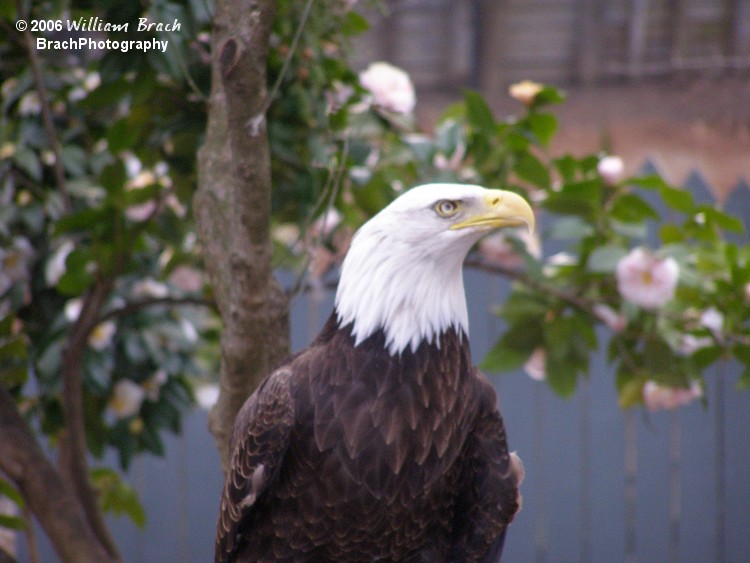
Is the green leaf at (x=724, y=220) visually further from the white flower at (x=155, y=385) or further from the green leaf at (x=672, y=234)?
the white flower at (x=155, y=385)

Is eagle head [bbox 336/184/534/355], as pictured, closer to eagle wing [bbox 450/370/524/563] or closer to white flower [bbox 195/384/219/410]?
eagle wing [bbox 450/370/524/563]

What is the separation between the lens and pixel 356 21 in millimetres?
2057

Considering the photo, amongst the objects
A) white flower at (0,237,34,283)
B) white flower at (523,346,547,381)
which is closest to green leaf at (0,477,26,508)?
white flower at (0,237,34,283)

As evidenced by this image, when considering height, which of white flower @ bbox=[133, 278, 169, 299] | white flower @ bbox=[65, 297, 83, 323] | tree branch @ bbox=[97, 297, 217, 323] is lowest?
white flower @ bbox=[133, 278, 169, 299]

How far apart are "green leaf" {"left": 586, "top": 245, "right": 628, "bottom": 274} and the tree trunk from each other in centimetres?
82

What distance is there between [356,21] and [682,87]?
67.6 inches

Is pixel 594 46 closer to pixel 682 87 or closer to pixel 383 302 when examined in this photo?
pixel 682 87

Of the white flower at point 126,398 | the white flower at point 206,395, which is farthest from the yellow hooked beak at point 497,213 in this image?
the white flower at point 206,395

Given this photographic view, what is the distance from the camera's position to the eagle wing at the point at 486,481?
5.12 feet

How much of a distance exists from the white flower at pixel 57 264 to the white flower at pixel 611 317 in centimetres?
133

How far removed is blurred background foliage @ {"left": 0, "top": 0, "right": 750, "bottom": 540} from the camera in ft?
6.35

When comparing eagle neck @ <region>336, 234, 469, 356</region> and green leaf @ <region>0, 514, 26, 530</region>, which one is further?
green leaf @ <region>0, 514, 26, 530</region>

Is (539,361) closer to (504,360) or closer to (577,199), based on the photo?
(504,360)

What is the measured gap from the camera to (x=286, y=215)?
218cm
